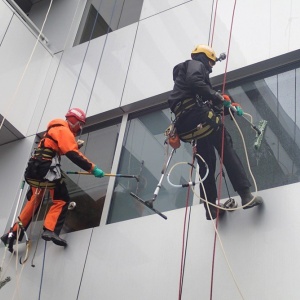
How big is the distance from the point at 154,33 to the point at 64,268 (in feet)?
10.7

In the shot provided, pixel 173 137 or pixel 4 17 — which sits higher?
pixel 4 17

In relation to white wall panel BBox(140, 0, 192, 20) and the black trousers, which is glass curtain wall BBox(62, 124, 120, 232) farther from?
white wall panel BBox(140, 0, 192, 20)

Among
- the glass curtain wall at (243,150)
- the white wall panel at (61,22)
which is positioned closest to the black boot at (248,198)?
the glass curtain wall at (243,150)

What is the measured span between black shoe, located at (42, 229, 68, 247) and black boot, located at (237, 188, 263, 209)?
2.02m

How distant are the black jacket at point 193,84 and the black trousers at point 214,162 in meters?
0.34

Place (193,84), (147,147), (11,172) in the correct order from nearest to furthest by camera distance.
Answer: (193,84), (147,147), (11,172)

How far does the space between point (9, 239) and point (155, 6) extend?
143 inches

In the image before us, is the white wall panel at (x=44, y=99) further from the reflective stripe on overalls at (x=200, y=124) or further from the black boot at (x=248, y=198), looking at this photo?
the black boot at (x=248, y=198)

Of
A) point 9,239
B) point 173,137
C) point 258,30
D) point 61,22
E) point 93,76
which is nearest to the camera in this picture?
point 173,137

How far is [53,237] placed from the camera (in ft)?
19.3

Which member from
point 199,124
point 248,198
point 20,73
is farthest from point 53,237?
point 20,73

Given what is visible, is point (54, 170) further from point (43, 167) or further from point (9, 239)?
point (9, 239)

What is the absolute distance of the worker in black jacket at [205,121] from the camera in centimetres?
514

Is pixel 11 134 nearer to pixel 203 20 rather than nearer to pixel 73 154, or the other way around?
pixel 73 154
